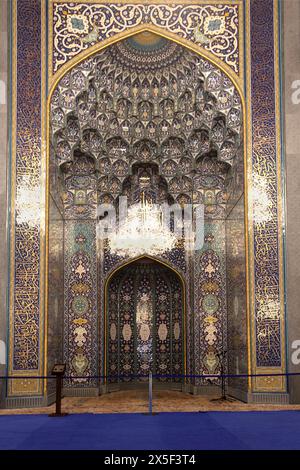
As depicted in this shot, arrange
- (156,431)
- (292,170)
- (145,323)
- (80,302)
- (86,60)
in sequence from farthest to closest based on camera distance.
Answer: (145,323) → (80,302) → (86,60) → (292,170) → (156,431)

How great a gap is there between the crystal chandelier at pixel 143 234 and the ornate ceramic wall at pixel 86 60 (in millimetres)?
2640

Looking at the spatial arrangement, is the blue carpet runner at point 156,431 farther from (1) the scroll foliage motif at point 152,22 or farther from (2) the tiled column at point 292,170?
(1) the scroll foliage motif at point 152,22

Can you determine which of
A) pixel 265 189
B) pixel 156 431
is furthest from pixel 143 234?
pixel 156 431

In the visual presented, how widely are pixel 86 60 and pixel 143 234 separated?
3.54 meters

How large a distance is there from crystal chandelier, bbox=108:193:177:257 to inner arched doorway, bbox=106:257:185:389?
0.26 metres

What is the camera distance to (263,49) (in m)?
9.59

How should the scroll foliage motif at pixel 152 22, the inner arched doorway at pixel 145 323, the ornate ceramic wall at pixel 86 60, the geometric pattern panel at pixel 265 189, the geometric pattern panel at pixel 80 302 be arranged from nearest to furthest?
the ornate ceramic wall at pixel 86 60
the geometric pattern panel at pixel 265 189
the scroll foliage motif at pixel 152 22
the geometric pattern panel at pixel 80 302
the inner arched doorway at pixel 145 323

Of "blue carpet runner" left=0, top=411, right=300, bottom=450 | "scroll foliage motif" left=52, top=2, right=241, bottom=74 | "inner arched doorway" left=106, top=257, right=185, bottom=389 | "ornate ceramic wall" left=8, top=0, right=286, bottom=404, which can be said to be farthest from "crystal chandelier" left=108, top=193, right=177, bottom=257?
"blue carpet runner" left=0, top=411, right=300, bottom=450

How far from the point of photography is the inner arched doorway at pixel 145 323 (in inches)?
468

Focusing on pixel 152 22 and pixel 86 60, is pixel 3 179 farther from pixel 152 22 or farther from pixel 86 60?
pixel 152 22

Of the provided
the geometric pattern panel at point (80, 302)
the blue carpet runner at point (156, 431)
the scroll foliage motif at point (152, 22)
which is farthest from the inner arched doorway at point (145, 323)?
the scroll foliage motif at point (152, 22)

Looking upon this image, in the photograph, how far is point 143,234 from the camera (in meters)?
11.8

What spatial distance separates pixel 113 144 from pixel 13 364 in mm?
4613

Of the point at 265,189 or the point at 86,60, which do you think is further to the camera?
the point at 86,60
